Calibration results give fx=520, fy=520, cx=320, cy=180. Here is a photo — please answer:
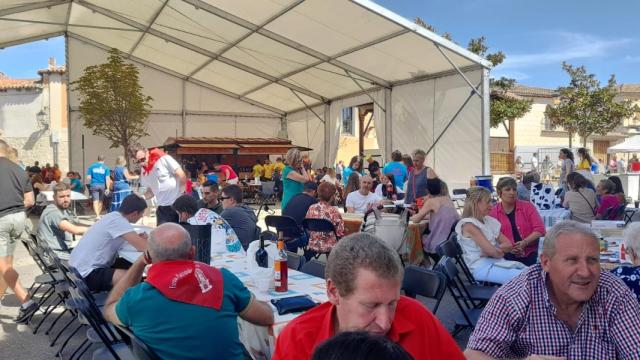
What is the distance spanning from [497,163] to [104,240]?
26.3m

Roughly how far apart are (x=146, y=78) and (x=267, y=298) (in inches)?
748

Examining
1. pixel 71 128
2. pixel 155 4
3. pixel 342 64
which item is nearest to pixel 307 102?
pixel 342 64

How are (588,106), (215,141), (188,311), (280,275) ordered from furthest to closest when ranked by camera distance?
(588,106) < (215,141) < (280,275) < (188,311)

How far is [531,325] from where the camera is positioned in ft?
6.46

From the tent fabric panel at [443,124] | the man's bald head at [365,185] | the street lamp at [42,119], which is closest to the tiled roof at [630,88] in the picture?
the tent fabric panel at [443,124]

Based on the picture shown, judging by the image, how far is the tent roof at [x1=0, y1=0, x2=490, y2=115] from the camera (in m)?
11.4

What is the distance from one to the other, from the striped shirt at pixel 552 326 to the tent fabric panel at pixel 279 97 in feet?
56.1

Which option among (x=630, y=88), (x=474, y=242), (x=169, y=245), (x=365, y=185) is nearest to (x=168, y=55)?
(x=365, y=185)

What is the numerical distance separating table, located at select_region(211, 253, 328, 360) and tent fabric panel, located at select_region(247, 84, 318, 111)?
15.4 metres

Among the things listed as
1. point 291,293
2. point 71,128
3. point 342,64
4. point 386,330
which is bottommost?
point 291,293

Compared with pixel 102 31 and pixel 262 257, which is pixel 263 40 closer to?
pixel 102 31

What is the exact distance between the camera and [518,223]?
4793mm

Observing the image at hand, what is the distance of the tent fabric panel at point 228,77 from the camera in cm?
1797

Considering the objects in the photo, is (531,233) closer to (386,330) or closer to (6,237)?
(386,330)
